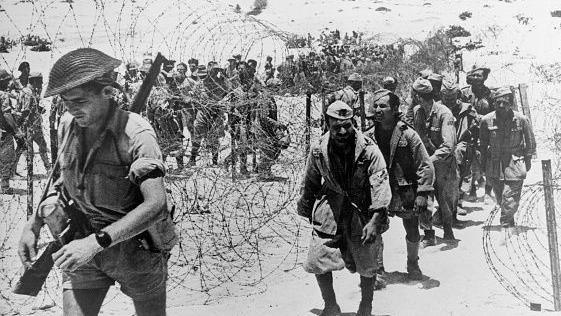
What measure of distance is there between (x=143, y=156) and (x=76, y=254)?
50cm

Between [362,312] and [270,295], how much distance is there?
1184 millimetres

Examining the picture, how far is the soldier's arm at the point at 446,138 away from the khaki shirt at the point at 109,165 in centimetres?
450

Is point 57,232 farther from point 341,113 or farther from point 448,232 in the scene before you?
point 448,232

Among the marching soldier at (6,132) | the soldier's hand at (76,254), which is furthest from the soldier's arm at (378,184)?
the marching soldier at (6,132)

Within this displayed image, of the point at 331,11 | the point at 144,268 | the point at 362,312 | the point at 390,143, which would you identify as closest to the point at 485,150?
the point at 390,143

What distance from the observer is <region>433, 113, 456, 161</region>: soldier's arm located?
6.89 metres

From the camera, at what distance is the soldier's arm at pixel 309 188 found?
184 inches

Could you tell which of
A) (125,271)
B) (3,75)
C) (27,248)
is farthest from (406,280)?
(3,75)

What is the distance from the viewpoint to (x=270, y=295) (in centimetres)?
563

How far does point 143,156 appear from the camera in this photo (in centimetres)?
277

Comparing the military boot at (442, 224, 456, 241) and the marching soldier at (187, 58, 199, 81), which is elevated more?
the marching soldier at (187, 58, 199, 81)

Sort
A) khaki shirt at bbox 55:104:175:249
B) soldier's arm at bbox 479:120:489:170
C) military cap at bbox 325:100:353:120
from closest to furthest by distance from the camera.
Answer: khaki shirt at bbox 55:104:175:249 → military cap at bbox 325:100:353:120 → soldier's arm at bbox 479:120:489:170

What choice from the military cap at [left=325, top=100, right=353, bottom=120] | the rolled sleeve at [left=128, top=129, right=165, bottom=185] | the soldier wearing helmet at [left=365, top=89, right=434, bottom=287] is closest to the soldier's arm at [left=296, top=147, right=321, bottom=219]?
the military cap at [left=325, top=100, right=353, bottom=120]

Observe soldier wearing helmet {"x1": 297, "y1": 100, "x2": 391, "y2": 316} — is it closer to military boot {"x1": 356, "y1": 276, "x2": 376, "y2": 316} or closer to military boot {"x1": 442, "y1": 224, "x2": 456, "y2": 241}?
military boot {"x1": 356, "y1": 276, "x2": 376, "y2": 316}
